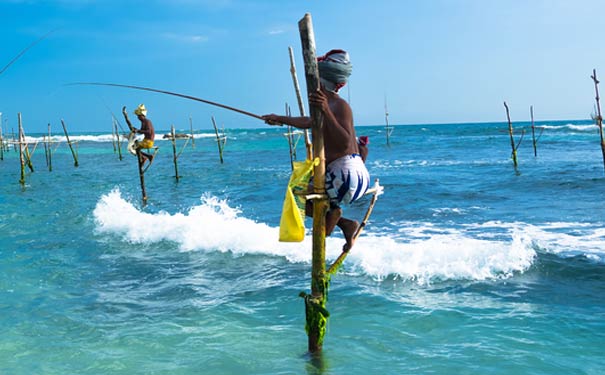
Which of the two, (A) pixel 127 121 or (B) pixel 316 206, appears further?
(A) pixel 127 121

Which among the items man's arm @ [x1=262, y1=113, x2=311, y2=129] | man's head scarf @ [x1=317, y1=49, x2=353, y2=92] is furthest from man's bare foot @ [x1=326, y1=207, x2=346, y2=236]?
man's head scarf @ [x1=317, y1=49, x2=353, y2=92]

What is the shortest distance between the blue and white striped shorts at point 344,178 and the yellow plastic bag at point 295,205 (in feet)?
0.52

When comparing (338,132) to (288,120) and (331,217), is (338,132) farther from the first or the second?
(331,217)

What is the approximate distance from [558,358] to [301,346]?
8.40 ft

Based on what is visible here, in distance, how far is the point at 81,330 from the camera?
631cm

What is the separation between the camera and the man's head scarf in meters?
4.01

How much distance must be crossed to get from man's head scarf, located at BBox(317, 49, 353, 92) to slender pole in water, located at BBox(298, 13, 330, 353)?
0.12 m

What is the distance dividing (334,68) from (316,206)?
1.04 metres

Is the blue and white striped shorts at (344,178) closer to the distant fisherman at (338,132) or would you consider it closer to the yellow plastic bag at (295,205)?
the distant fisherman at (338,132)

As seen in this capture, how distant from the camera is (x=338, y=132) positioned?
3992mm

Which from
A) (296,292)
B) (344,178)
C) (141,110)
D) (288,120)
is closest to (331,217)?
(344,178)

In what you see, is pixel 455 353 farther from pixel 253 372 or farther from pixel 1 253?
pixel 1 253

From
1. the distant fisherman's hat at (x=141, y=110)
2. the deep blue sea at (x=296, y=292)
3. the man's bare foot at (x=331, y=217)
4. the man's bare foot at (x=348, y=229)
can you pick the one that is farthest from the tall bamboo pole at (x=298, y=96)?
the distant fisherman's hat at (x=141, y=110)

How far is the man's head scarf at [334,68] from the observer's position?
13.2ft
